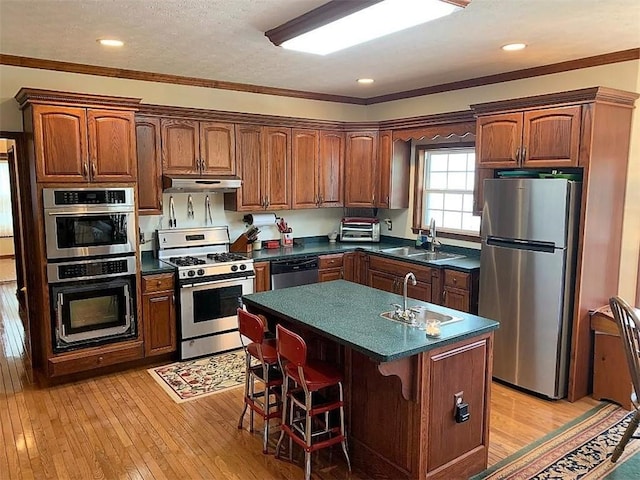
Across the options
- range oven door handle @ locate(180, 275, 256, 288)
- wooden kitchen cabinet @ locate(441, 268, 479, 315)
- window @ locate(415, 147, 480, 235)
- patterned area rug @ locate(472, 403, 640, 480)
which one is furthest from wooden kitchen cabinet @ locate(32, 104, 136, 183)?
patterned area rug @ locate(472, 403, 640, 480)

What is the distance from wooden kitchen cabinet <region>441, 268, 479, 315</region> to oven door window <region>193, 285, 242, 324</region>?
197cm

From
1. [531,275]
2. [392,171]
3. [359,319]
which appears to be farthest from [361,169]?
[359,319]

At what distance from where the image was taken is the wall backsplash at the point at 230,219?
4.86m

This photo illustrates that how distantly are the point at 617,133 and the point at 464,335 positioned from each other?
2.26 metres

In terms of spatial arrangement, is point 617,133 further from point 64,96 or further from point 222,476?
point 64,96

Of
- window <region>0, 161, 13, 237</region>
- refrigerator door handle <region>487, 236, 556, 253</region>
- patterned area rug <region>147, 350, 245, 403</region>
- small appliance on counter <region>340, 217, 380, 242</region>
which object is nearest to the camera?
refrigerator door handle <region>487, 236, 556, 253</region>

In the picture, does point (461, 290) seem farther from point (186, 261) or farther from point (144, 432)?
point (144, 432)

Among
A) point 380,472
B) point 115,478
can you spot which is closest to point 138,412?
point 115,478

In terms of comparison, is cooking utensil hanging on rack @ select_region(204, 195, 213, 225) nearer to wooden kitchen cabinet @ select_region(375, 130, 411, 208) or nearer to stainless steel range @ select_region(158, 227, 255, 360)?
stainless steel range @ select_region(158, 227, 255, 360)

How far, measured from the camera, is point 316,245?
5750 millimetres

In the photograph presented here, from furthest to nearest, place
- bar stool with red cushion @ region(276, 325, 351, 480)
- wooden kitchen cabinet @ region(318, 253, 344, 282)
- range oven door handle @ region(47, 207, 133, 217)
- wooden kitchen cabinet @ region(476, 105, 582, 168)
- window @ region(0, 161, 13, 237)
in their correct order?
window @ region(0, 161, 13, 237) < wooden kitchen cabinet @ region(318, 253, 344, 282) < range oven door handle @ region(47, 207, 133, 217) < wooden kitchen cabinet @ region(476, 105, 582, 168) < bar stool with red cushion @ region(276, 325, 351, 480)

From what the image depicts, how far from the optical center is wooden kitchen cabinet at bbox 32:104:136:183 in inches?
147

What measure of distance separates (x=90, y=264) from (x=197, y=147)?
4.91 ft

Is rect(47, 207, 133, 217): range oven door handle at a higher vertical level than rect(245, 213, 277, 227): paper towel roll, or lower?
higher
